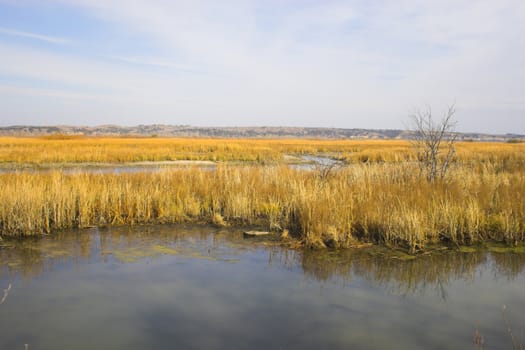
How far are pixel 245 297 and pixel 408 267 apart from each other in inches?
109

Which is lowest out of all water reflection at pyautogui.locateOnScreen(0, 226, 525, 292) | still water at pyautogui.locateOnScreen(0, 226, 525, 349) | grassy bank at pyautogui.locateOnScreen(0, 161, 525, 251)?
still water at pyautogui.locateOnScreen(0, 226, 525, 349)

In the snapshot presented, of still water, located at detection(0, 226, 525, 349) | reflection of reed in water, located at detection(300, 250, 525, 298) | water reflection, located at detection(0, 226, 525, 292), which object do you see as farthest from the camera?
water reflection, located at detection(0, 226, 525, 292)

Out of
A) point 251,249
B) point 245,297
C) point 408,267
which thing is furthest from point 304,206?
point 245,297

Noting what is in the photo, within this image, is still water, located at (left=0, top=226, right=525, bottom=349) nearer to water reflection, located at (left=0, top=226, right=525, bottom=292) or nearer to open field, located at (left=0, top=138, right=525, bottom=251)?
water reflection, located at (left=0, top=226, right=525, bottom=292)

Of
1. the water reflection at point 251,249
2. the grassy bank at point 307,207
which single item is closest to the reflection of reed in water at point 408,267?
the water reflection at point 251,249

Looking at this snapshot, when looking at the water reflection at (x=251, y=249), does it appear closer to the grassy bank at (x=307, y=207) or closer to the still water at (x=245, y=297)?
the still water at (x=245, y=297)

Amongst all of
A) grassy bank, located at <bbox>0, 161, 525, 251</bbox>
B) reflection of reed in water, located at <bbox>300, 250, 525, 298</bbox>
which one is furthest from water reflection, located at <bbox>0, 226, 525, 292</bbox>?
grassy bank, located at <bbox>0, 161, 525, 251</bbox>

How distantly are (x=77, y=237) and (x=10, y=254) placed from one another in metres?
1.32

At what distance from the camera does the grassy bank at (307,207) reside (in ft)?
26.2

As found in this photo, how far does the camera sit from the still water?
4.50 metres

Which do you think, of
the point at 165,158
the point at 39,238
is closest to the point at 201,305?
the point at 39,238

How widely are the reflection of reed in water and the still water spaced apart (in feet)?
A: 0.06

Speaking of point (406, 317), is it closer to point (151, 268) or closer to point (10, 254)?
point (151, 268)

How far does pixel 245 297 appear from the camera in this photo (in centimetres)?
560
